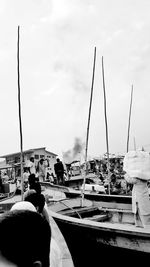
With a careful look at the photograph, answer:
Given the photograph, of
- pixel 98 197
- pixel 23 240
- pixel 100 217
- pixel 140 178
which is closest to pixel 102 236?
pixel 140 178

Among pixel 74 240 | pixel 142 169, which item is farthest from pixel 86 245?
pixel 142 169

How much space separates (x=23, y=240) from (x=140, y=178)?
452 centimetres

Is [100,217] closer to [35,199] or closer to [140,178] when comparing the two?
[140,178]

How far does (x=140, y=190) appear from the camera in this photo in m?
5.23

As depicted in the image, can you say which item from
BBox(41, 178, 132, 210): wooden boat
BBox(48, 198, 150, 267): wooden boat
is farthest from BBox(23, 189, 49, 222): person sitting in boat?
BBox(41, 178, 132, 210): wooden boat

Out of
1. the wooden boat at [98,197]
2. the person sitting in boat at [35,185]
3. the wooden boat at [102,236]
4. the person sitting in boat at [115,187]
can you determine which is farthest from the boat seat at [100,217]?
the person sitting in boat at [115,187]

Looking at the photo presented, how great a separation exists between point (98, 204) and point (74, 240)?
1789 mm

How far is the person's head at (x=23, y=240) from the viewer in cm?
85

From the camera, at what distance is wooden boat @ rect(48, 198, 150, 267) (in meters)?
4.38

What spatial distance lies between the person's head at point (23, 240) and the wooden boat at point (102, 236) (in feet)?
11.7

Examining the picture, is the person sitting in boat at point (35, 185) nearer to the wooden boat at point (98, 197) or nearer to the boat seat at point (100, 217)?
the boat seat at point (100, 217)

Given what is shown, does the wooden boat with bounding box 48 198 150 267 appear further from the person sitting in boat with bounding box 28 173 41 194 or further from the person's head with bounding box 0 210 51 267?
the person's head with bounding box 0 210 51 267

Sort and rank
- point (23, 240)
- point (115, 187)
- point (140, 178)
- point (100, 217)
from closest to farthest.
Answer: point (23, 240), point (140, 178), point (100, 217), point (115, 187)

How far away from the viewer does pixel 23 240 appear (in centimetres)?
86
